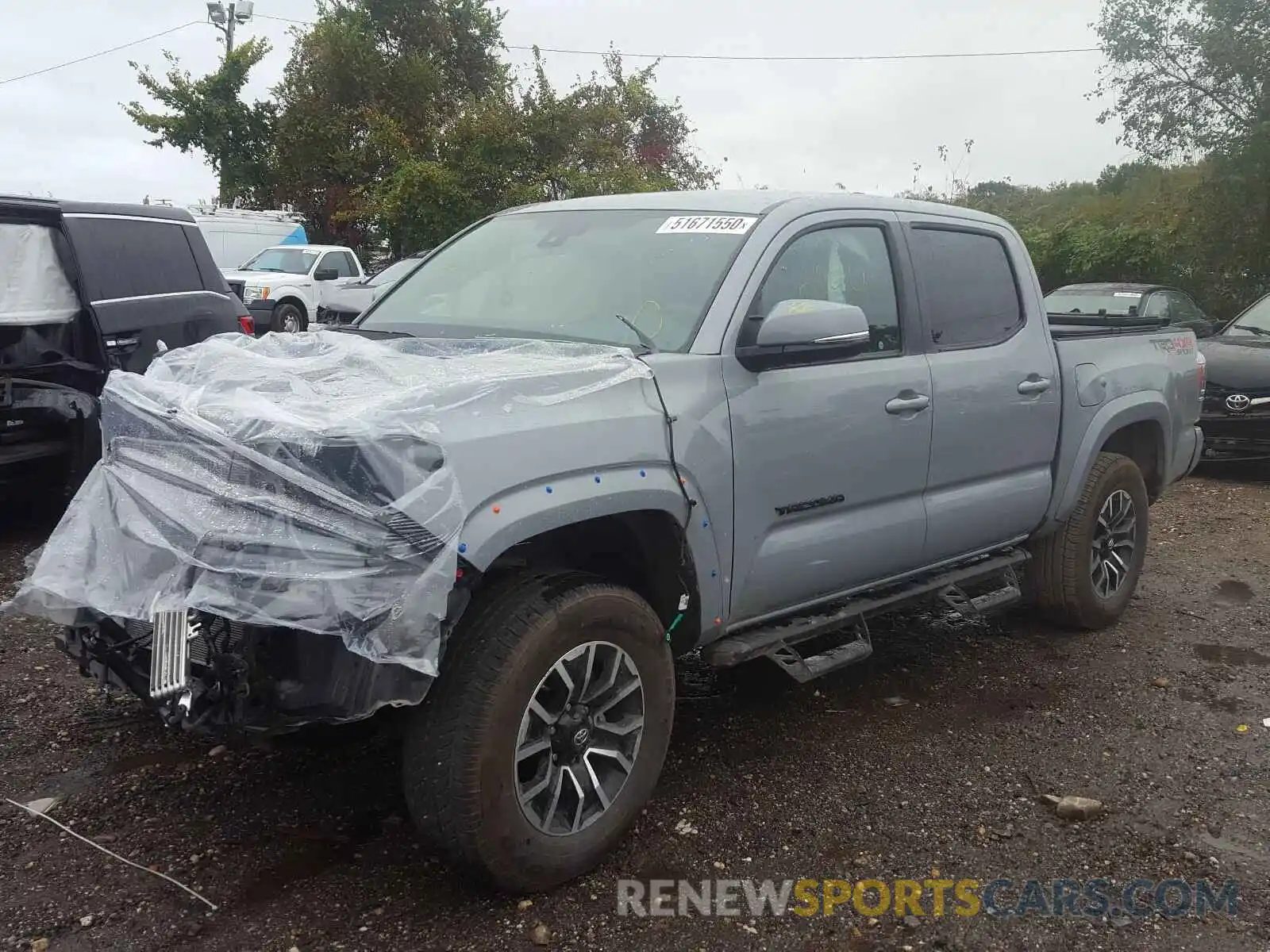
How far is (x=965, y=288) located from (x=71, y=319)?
4.71 meters

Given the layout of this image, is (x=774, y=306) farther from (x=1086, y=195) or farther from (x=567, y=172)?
(x=1086, y=195)

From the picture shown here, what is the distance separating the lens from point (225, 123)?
91.0 feet

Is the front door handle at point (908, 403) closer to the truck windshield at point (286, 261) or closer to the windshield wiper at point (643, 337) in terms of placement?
the windshield wiper at point (643, 337)

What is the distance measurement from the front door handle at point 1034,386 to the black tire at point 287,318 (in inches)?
596

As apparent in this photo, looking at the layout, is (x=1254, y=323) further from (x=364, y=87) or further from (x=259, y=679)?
(x=364, y=87)

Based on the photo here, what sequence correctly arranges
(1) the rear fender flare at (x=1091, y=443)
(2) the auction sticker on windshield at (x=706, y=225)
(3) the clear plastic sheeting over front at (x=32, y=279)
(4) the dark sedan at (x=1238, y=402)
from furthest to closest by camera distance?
(4) the dark sedan at (x=1238, y=402) → (3) the clear plastic sheeting over front at (x=32, y=279) → (1) the rear fender flare at (x=1091, y=443) → (2) the auction sticker on windshield at (x=706, y=225)

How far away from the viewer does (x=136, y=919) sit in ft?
9.04

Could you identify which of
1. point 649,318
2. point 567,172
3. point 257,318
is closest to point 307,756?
point 649,318

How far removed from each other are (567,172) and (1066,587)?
1714cm

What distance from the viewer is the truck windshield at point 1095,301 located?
445 inches

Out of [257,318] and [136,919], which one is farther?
[257,318]

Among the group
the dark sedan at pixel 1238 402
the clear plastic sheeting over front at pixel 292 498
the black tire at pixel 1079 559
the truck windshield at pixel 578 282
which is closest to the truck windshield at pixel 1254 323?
the dark sedan at pixel 1238 402

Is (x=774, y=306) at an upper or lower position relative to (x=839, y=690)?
upper

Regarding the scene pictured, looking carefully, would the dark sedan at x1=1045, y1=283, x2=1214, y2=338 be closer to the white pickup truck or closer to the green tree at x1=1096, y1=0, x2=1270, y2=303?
the green tree at x1=1096, y1=0, x2=1270, y2=303
